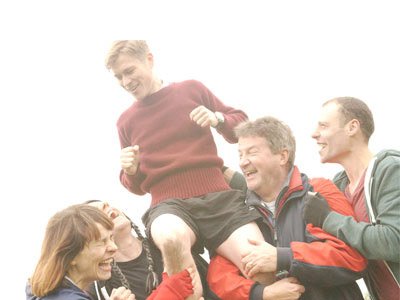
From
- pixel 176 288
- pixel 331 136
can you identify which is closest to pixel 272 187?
pixel 331 136

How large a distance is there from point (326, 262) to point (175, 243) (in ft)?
1.69

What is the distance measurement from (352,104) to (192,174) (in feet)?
2.38

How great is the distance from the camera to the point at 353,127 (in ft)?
6.86

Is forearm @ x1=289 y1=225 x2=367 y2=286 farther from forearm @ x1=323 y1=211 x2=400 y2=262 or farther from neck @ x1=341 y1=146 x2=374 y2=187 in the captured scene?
neck @ x1=341 y1=146 x2=374 y2=187

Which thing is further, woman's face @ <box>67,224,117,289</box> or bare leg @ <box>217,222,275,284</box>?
bare leg @ <box>217,222,275,284</box>

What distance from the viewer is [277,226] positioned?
1936 mm

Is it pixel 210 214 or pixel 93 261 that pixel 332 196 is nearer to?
pixel 210 214

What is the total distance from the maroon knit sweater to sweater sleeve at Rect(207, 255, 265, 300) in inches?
12.4

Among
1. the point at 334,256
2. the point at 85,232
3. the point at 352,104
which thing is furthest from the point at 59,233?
the point at 352,104

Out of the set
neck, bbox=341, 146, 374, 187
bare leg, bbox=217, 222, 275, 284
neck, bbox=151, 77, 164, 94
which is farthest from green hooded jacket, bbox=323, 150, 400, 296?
neck, bbox=151, 77, 164, 94

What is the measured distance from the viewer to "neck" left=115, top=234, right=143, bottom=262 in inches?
82.2

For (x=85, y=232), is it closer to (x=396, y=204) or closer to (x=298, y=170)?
(x=298, y=170)

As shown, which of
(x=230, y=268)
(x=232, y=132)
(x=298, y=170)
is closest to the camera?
(x=230, y=268)

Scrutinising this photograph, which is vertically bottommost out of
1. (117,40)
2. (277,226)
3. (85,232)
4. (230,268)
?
(230,268)
